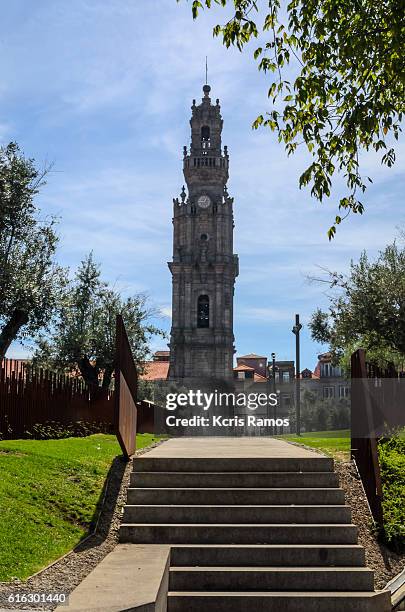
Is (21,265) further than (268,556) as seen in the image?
Yes

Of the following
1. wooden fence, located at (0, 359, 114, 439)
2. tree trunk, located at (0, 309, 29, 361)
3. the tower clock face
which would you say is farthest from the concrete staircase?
the tower clock face

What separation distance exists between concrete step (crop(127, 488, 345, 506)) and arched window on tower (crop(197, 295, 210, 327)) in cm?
7132

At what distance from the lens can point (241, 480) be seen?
895 centimetres

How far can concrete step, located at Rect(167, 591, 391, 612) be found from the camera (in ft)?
22.3

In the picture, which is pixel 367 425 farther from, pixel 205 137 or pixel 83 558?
pixel 205 137

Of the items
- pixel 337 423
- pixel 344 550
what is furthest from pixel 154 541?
pixel 337 423

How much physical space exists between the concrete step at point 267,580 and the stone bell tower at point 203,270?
232ft

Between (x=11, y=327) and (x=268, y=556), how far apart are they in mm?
16755

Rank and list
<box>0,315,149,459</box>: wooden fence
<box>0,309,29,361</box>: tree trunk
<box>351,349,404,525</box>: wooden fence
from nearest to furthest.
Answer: <box>351,349,404,525</box>: wooden fence → <box>0,315,149,459</box>: wooden fence → <box>0,309,29,361</box>: tree trunk

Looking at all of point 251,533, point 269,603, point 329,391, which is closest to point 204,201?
point 329,391

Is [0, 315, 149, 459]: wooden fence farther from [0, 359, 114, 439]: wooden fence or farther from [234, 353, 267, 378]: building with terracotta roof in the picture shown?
[234, 353, 267, 378]: building with terracotta roof

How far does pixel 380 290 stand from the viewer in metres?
30.6

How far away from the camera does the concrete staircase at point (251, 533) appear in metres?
6.89

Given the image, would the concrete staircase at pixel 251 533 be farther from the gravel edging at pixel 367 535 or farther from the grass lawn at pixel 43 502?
the grass lawn at pixel 43 502
